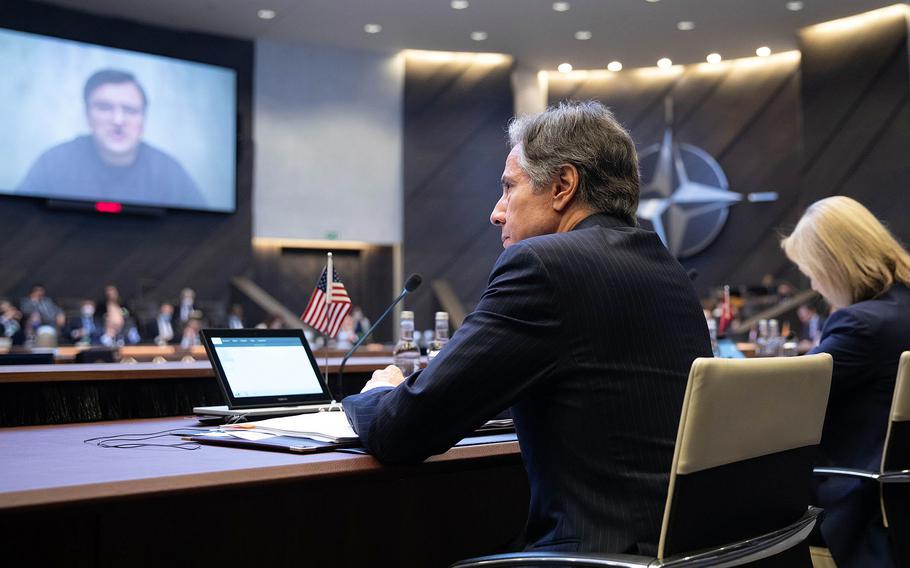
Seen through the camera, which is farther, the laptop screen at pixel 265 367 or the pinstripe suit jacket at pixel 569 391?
the laptop screen at pixel 265 367

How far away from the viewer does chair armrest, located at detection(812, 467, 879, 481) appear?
2219 mm

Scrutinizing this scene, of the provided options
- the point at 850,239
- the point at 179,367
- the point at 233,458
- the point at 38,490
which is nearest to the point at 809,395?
the point at 233,458

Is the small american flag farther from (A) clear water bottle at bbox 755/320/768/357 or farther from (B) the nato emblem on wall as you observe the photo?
(B) the nato emblem on wall

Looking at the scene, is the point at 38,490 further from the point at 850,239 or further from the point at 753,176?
the point at 753,176

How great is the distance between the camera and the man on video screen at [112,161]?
37.0ft

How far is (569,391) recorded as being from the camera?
1.39m

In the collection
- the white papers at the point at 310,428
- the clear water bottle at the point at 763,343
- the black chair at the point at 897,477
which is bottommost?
the black chair at the point at 897,477

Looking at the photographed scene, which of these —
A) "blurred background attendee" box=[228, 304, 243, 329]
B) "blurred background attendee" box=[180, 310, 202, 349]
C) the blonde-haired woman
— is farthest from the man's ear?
"blurred background attendee" box=[228, 304, 243, 329]

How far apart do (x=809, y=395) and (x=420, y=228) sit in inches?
488

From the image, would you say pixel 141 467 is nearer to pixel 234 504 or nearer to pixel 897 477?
pixel 234 504

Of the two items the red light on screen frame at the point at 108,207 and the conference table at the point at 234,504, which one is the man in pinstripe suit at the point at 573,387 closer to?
the conference table at the point at 234,504

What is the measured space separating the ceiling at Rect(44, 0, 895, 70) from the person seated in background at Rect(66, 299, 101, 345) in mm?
4257

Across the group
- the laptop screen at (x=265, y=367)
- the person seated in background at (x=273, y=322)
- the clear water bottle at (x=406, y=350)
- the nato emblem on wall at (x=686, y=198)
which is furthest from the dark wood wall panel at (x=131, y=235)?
the laptop screen at (x=265, y=367)

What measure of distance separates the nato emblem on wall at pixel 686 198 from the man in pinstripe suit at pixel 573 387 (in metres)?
12.6
